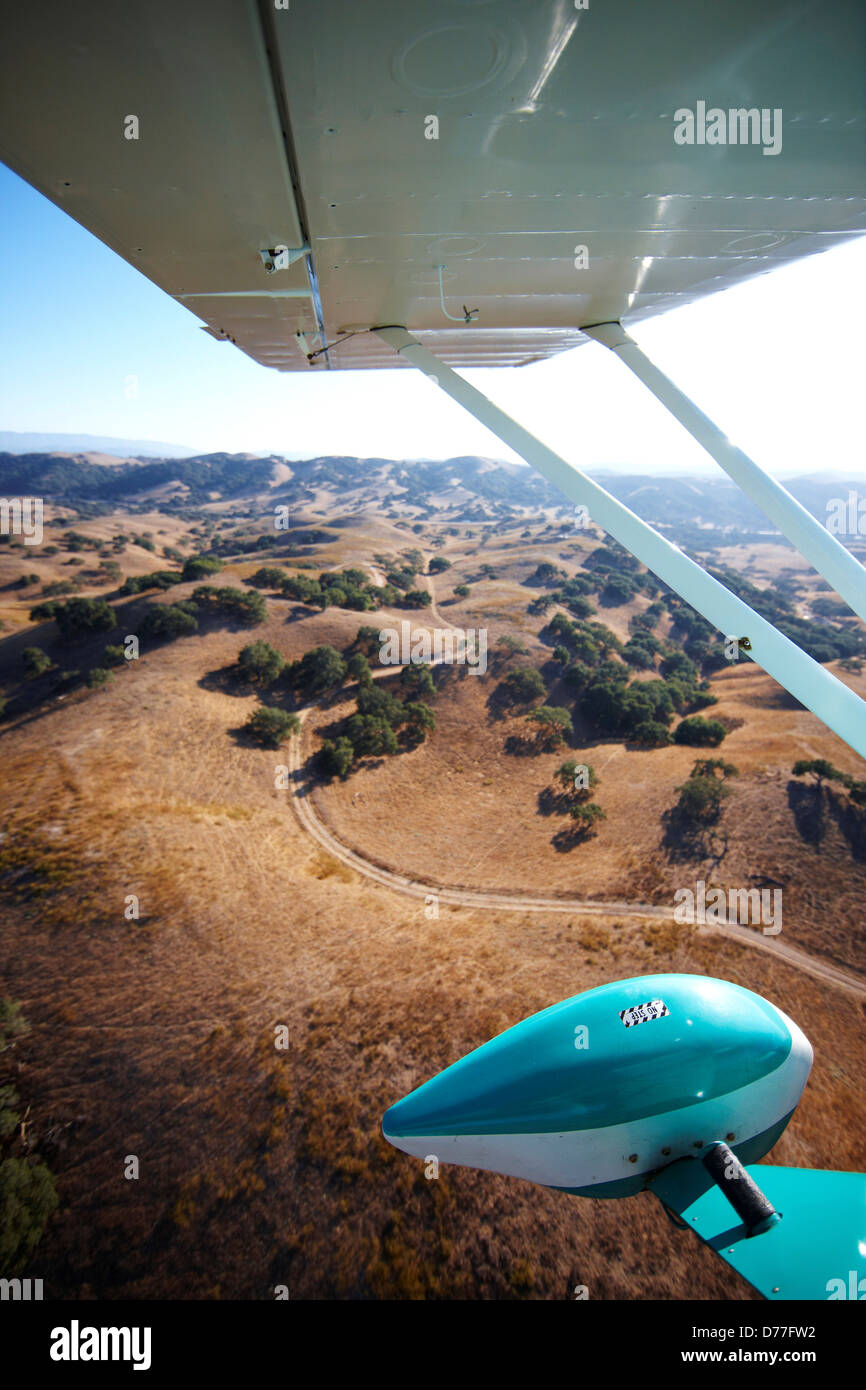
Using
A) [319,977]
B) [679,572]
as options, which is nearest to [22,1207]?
[319,977]

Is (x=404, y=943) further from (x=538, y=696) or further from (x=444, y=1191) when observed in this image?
(x=538, y=696)

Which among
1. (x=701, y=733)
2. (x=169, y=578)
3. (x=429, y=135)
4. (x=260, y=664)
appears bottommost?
(x=701, y=733)

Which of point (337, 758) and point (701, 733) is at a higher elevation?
point (701, 733)

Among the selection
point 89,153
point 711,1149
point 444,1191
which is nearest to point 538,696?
point 444,1191

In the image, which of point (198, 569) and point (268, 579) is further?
point (268, 579)

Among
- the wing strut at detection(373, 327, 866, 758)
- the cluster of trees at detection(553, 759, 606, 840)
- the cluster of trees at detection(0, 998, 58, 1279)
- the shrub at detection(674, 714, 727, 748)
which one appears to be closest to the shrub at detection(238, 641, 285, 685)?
the cluster of trees at detection(553, 759, 606, 840)

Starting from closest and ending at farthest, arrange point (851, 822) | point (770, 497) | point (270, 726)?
point (770, 497) < point (851, 822) < point (270, 726)

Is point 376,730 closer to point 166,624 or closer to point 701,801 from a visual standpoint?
point 701,801
